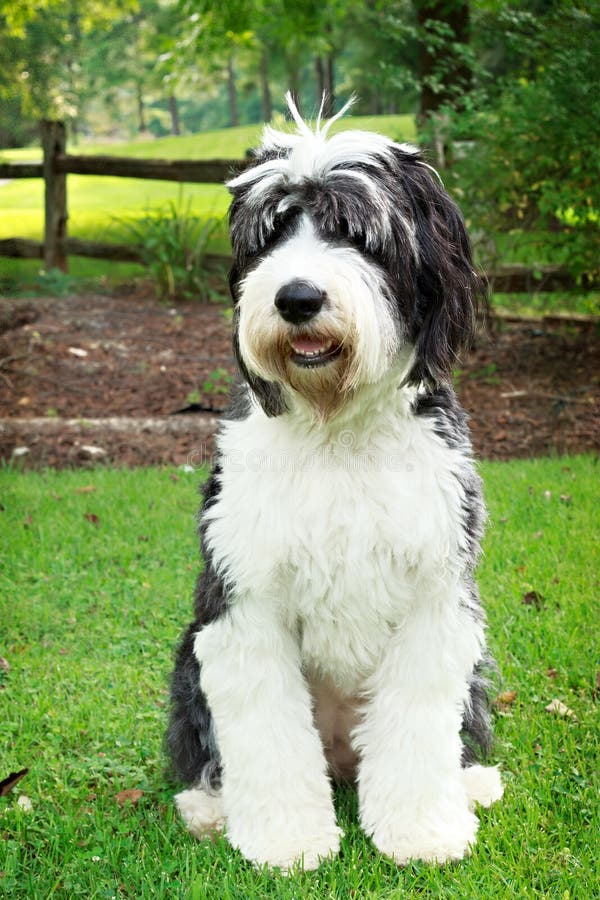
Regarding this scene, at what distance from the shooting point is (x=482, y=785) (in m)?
2.81

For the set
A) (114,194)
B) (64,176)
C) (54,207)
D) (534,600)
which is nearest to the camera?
(534,600)

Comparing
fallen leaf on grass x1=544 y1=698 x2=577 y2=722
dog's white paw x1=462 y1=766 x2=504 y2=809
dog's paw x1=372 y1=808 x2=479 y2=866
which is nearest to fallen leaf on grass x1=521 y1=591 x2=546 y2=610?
fallen leaf on grass x1=544 y1=698 x2=577 y2=722

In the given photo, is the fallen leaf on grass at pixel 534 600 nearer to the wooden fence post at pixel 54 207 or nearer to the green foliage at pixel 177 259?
the green foliage at pixel 177 259

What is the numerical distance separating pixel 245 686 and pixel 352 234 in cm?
115

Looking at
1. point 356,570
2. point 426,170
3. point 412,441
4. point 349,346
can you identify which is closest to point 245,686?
point 356,570

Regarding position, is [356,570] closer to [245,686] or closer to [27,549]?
[245,686]

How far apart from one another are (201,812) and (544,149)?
5.74 metres

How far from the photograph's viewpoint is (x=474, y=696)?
2.88m

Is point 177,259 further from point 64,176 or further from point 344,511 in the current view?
point 344,511

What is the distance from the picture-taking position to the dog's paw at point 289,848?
8.29 ft

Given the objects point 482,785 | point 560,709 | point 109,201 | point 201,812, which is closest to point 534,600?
point 560,709

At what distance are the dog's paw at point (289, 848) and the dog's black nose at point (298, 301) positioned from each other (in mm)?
1326

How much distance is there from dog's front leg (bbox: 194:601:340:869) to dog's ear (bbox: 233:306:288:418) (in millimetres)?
491

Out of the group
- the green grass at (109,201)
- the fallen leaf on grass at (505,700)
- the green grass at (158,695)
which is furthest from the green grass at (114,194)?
the fallen leaf on grass at (505,700)
